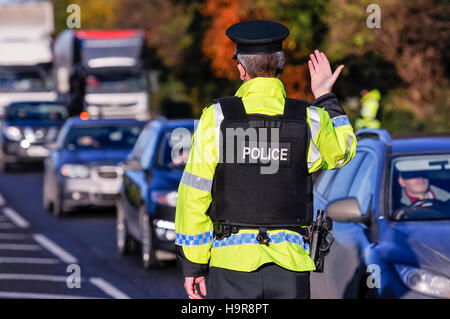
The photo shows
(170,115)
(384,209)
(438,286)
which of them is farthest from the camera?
(170,115)

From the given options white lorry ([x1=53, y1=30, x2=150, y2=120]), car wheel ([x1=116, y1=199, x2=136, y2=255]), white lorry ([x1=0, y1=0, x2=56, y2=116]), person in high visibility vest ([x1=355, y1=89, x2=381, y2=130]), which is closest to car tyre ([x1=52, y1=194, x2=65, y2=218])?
car wheel ([x1=116, y1=199, x2=136, y2=255])

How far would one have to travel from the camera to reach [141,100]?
3347 cm

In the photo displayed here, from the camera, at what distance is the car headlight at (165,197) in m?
11.5

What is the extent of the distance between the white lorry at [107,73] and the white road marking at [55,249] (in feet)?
59.3

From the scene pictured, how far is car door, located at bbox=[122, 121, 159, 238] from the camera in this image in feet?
40.5

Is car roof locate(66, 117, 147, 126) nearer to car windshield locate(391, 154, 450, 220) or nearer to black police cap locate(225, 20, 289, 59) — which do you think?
car windshield locate(391, 154, 450, 220)

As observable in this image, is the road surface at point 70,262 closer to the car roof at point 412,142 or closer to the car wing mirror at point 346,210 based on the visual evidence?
the car roof at point 412,142

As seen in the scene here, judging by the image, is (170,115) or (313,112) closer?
(313,112)

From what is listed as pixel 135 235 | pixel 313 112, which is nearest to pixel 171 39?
pixel 135 235

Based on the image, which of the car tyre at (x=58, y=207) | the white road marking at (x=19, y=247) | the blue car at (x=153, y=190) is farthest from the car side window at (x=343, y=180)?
the car tyre at (x=58, y=207)

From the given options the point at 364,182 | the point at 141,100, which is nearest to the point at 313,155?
the point at 364,182

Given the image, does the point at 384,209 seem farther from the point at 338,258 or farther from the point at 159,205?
the point at 159,205

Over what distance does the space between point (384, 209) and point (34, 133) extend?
21654 millimetres

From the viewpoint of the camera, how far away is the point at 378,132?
309 inches
